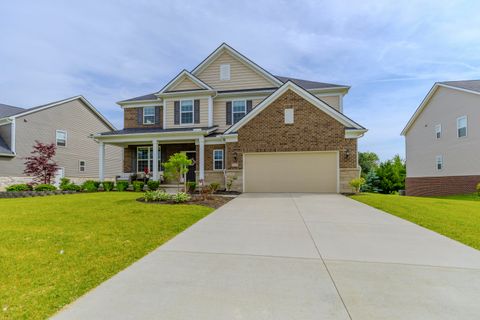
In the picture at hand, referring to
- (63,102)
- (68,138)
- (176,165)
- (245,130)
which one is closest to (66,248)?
(176,165)

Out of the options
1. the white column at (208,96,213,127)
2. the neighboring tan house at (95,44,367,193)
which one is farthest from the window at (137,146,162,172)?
the white column at (208,96,213,127)

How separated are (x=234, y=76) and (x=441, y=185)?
17.7 metres

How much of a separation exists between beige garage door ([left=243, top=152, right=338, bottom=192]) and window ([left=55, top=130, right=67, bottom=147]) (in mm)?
17199

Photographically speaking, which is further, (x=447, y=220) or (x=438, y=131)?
(x=438, y=131)

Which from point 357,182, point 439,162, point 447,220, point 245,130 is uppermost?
point 245,130

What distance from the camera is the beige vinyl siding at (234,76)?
17234 millimetres

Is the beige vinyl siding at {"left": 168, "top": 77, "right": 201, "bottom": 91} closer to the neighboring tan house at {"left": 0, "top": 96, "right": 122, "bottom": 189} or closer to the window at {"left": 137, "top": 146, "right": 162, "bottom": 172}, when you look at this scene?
the window at {"left": 137, "top": 146, "right": 162, "bottom": 172}

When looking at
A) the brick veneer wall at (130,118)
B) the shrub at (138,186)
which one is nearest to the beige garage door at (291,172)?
Result: the shrub at (138,186)

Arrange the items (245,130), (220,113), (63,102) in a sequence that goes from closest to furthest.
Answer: (245,130)
(220,113)
(63,102)

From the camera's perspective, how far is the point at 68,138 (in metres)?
21.7

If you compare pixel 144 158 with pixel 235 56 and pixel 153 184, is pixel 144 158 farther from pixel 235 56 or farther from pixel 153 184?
pixel 235 56

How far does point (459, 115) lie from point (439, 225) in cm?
1583

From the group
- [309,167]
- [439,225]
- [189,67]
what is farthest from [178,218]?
[189,67]

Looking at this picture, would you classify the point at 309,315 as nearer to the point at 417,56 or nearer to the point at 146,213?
the point at 146,213
